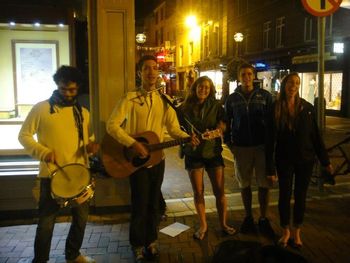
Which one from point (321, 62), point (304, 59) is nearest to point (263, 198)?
point (321, 62)

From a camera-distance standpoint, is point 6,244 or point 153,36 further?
point 153,36

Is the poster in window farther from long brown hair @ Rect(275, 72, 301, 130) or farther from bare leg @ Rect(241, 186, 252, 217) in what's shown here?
long brown hair @ Rect(275, 72, 301, 130)

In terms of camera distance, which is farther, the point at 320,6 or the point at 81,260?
the point at 320,6

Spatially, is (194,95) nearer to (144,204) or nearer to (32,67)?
(144,204)

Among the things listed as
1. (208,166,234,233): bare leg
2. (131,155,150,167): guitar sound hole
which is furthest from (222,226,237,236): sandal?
(131,155,150,167): guitar sound hole

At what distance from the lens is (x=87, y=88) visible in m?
5.16

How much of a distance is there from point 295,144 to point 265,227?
1.16 m

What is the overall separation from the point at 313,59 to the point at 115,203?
1712cm

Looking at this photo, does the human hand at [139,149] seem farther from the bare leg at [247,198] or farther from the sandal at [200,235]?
the bare leg at [247,198]

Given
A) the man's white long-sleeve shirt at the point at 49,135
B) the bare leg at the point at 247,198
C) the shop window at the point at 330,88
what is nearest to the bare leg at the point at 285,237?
the bare leg at the point at 247,198

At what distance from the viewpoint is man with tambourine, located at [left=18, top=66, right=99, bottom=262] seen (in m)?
3.36

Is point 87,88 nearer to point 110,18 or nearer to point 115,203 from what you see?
point 110,18

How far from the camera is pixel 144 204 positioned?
3789 millimetres

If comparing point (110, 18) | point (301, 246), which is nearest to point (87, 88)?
point (110, 18)
